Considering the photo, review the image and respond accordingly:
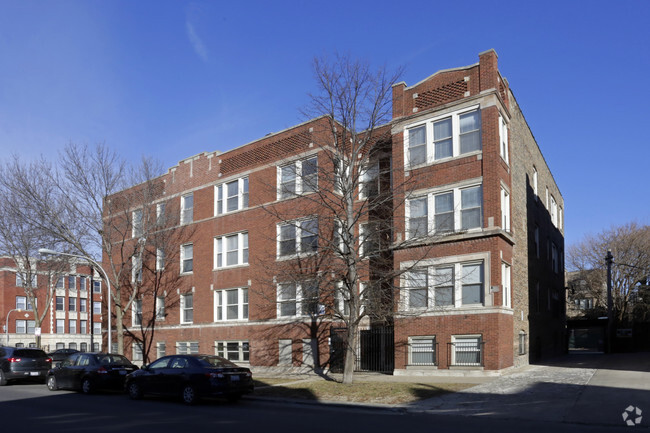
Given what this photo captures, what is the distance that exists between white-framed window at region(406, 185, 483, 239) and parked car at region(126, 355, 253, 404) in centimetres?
865

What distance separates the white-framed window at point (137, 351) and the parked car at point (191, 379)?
1811cm

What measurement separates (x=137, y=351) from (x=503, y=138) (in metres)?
25.3

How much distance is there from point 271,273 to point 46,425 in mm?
15132

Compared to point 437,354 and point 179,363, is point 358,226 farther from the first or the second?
point 179,363

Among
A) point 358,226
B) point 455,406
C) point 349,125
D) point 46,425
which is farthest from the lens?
point 358,226

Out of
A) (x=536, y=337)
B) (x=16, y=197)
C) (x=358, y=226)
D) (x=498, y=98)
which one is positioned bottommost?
(x=536, y=337)

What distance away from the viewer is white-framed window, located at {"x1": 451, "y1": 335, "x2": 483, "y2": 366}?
69.6 feet

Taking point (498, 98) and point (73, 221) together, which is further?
point (73, 221)

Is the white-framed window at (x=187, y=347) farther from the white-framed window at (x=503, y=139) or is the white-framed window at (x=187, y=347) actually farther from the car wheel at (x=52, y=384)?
the white-framed window at (x=503, y=139)

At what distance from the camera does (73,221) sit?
29.5 meters

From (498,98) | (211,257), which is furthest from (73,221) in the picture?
(498,98)

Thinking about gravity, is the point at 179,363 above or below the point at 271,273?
below

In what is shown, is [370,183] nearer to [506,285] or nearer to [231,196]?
[506,285]

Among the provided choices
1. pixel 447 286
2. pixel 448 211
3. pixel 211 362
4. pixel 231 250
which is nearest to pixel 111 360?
pixel 211 362
